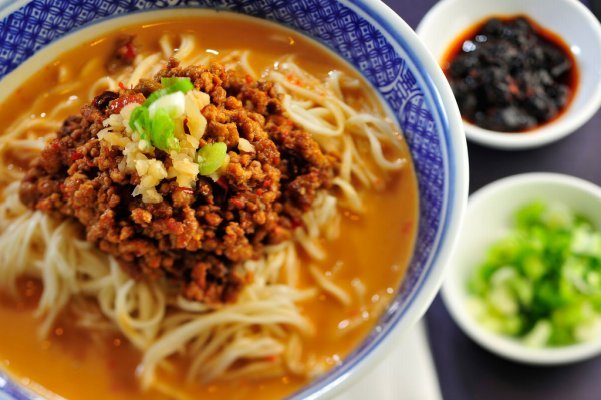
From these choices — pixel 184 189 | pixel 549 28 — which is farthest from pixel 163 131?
pixel 549 28

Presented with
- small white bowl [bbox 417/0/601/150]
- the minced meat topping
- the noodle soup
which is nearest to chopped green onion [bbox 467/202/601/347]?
small white bowl [bbox 417/0/601/150]

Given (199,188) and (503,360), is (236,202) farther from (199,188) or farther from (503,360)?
(503,360)

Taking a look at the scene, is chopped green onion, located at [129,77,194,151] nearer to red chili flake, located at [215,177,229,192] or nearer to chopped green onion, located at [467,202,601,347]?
red chili flake, located at [215,177,229,192]

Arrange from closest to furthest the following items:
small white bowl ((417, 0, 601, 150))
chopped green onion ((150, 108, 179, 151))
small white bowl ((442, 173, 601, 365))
Result: chopped green onion ((150, 108, 179, 151))
small white bowl ((442, 173, 601, 365))
small white bowl ((417, 0, 601, 150))

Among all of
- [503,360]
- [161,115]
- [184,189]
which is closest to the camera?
[161,115]

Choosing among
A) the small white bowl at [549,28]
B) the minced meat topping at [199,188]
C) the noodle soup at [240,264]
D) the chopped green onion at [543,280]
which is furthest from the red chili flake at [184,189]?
the chopped green onion at [543,280]

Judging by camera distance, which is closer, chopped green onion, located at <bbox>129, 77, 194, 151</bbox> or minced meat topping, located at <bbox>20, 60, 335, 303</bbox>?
chopped green onion, located at <bbox>129, 77, 194, 151</bbox>

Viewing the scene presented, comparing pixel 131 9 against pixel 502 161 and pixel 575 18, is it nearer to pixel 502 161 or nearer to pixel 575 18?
pixel 502 161
